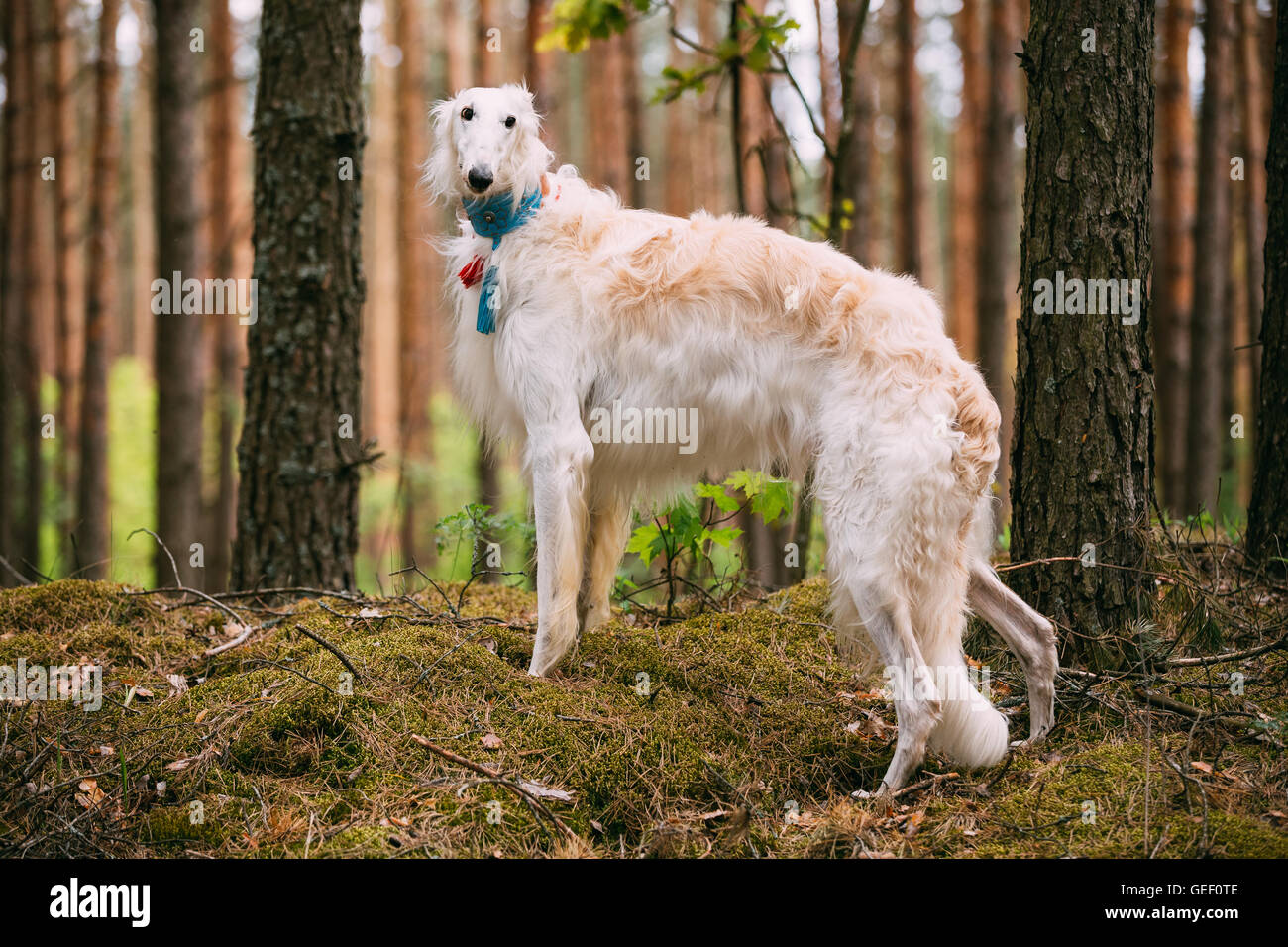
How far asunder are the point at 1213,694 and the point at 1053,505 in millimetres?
958

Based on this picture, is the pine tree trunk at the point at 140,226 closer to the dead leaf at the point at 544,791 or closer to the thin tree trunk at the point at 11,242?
the thin tree trunk at the point at 11,242

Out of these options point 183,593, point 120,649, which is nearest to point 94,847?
point 120,649

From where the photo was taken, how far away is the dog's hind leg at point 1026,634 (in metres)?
3.65

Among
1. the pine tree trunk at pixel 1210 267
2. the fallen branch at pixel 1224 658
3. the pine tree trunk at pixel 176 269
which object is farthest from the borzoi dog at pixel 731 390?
the pine tree trunk at pixel 1210 267

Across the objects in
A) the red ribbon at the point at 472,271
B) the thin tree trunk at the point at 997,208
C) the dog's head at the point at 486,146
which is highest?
the thin tree trunk at the point at 997,208

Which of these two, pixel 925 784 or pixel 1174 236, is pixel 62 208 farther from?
pixel 1174 236

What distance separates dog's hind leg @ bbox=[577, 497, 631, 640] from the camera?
4398mm

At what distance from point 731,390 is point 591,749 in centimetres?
153

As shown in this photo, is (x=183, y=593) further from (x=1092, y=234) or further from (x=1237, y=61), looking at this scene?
(x=1237, y=61)

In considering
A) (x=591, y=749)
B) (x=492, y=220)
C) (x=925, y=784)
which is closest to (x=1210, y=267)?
(x=925, y=784)

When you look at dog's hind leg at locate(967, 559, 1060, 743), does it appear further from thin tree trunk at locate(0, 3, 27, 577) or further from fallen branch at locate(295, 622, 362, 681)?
thin tree trunk at locate(0, 3, 27, 577)

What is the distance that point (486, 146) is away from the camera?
12.7 ft

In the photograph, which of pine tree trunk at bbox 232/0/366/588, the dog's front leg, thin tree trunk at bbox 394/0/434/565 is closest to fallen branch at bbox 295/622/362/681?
the dog's front leg

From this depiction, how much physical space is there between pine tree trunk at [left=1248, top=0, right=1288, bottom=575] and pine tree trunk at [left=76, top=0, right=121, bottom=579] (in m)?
9.82
